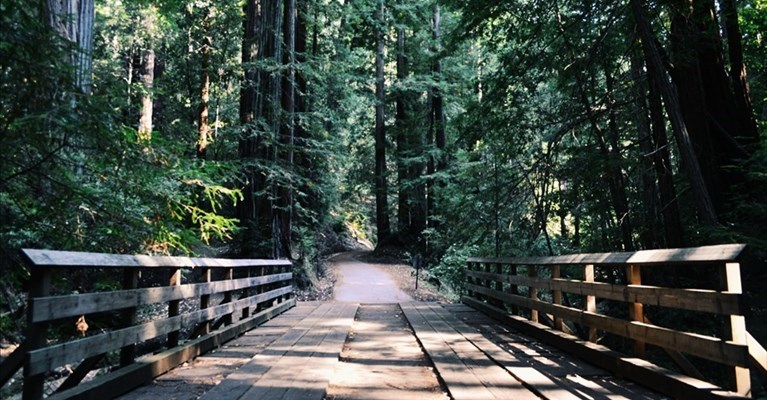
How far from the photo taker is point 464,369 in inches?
183

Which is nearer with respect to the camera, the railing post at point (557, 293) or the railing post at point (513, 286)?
the railing post at point (557, 293)

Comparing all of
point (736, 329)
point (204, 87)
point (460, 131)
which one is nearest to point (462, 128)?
point (460, 131)

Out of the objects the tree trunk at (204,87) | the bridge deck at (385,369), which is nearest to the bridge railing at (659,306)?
the bridge deck at (385,369)

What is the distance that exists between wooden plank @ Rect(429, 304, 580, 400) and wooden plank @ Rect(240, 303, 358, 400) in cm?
155

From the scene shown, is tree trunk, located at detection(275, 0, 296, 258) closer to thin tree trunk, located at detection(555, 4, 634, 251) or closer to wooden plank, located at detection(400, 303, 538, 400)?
wooden plank, located at detection(400, 303, 538, 400)

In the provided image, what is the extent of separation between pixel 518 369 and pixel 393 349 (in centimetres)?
166

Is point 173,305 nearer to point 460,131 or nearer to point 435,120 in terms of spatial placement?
point 460,131

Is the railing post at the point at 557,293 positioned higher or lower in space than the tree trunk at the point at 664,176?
lower

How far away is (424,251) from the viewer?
24.6 metres

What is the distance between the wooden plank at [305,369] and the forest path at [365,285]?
7.91 meters

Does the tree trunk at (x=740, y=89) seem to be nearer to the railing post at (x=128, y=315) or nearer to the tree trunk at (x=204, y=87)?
the railing post at (x=128, y=315)

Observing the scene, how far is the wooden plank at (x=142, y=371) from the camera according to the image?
3219 mm

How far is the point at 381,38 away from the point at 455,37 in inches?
616

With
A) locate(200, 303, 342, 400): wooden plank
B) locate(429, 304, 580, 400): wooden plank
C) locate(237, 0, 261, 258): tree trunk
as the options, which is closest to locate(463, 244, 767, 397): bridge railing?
locate(429, 304, 580, 400): wooden plank
